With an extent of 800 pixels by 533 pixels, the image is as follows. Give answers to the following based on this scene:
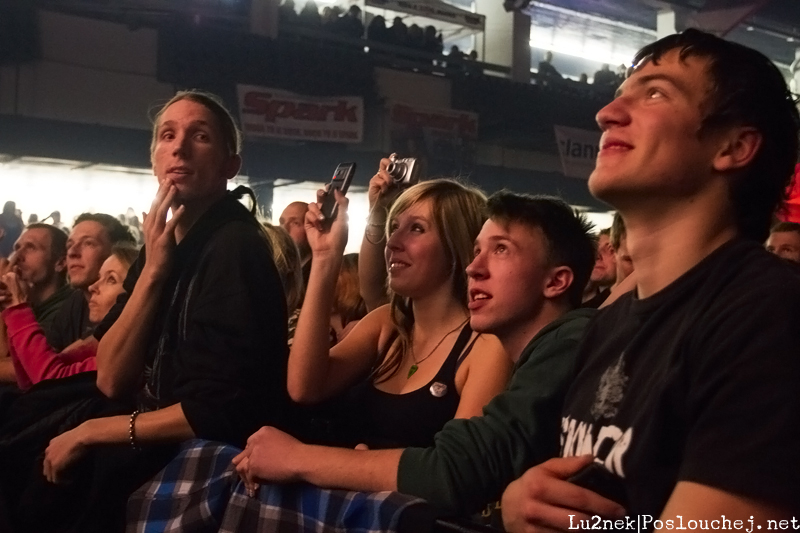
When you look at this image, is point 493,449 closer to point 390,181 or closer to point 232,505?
point 232,505

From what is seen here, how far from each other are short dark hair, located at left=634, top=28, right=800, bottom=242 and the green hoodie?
370 millimetres

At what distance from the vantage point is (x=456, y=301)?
2156 mm

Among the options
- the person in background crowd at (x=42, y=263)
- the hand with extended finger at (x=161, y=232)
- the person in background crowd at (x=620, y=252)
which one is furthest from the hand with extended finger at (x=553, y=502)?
the person in background crowd at (x=42, y=263)

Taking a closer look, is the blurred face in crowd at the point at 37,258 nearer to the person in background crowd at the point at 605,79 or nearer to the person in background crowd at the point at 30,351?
the person in background crowd at the point at 30,351

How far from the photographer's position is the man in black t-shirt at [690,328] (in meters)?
0.91

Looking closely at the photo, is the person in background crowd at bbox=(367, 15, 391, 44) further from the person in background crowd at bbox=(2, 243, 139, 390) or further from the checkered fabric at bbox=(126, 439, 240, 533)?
the checkered fabric at bbox=(126, 439, 240, 533)

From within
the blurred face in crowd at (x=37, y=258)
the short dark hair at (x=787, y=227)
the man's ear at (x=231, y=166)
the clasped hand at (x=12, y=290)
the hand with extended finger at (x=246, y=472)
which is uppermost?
the man's ear at (x=231, y=166)

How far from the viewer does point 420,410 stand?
75.6 inches

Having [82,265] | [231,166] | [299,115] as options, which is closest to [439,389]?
[231,166]

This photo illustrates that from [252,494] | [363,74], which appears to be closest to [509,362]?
[252,494]

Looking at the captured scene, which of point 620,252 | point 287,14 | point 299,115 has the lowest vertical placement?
point 620,252

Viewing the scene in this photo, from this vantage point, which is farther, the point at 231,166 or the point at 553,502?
the point at 231,166

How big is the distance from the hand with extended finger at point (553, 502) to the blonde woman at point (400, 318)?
2.51 ft

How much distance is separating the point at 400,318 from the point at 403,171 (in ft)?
1.76
